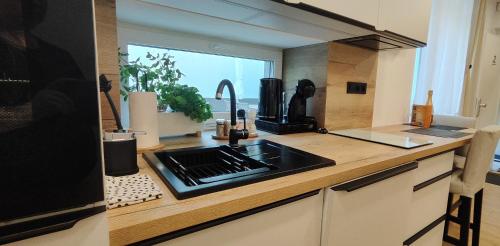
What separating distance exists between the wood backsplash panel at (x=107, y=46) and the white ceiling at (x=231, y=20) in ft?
0.30

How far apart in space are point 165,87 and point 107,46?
28cm

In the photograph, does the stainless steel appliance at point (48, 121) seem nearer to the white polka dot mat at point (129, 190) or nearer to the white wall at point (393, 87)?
the white polka dot mat at point (129, 190)

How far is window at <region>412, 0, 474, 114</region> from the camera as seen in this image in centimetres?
247

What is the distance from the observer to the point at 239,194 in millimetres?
609

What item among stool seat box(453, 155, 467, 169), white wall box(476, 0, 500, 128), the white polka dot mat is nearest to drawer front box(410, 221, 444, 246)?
stool seat box(453, 155, 467, 169)

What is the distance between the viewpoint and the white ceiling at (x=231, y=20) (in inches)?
38.8

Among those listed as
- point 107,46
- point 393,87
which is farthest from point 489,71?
point 107,46

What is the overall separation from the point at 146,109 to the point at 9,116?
648 mm

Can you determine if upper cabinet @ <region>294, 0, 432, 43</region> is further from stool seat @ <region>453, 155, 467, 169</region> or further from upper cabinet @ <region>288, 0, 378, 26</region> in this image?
stool seat @ <region>453, 155, 467, 169</region>

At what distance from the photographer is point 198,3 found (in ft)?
3.16

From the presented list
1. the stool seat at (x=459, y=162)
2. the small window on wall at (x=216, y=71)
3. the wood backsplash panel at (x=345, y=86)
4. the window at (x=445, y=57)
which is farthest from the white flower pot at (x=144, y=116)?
the window at (x=445, y=57)

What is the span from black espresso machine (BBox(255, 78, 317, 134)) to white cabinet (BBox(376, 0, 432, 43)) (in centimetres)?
49

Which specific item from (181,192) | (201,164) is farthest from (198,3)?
(181,192)

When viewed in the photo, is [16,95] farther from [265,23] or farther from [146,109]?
[265,23]
